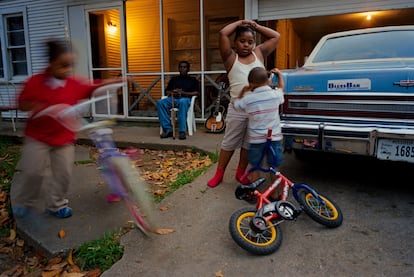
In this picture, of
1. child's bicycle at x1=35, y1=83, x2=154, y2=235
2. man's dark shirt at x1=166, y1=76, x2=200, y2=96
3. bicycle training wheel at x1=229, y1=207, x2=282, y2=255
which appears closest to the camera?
bicycle training wheel at x1=229, y1=207, x2=282, y2=255

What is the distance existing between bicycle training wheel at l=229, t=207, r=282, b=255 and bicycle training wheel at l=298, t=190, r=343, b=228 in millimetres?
323

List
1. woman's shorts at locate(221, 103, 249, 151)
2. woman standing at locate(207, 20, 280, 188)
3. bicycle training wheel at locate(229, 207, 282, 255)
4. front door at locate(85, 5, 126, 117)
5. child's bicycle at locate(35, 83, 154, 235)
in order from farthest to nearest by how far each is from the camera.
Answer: front door at locate(85, 5, 126, 117), woman's shorts at locate(221, 103, 249, 151), woman standing at locate(207, 20, 280, 188), child's bicycle at locate(35, 83, 154, 235), bicycle training wheel at locate(229, 207, 282, 255)

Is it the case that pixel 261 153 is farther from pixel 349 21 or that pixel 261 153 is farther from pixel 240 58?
pixel 349 21

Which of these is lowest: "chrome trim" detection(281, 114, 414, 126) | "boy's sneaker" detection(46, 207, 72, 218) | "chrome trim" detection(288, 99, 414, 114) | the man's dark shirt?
"boy's sneaker" detection(46, 207, 72, 218)

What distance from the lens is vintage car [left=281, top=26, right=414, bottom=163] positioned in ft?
9.73

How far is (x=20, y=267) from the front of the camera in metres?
2.79

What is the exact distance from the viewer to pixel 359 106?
321cm

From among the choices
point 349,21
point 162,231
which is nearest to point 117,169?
point 162,231

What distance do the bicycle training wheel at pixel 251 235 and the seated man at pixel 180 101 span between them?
11.7ft

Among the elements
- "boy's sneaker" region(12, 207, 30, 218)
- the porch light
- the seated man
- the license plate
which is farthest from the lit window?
the license plate

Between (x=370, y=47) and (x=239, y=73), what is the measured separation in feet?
Result: 6.29

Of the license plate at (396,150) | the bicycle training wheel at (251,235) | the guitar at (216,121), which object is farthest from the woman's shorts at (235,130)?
the guitar at (216,121)

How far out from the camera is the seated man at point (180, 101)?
6.03 m

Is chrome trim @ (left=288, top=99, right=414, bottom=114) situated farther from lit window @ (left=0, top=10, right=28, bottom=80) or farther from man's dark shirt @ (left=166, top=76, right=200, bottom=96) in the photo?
lit window @ (left=0, top=10, right=28, bottom=80)
